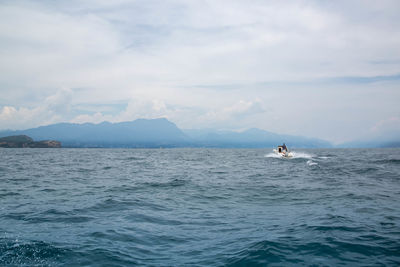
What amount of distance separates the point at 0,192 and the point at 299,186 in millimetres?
24211

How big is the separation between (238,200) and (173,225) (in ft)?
21.6

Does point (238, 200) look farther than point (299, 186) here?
No

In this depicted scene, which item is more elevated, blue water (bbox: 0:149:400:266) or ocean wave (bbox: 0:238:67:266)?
ocean wave (bbox: 0:238:67:266)

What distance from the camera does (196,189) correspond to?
21.7 m

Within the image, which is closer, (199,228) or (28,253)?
(28,253)

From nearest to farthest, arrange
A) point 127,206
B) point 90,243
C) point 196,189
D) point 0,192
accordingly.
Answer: point 90,243 → point 127,206 → point 0,192 → point 196,189

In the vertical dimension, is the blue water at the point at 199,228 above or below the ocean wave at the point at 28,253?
below

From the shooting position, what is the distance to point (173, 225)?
12.2 metres

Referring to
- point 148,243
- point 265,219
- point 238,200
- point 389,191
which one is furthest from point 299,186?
point 148,243

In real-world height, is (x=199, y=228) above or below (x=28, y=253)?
below

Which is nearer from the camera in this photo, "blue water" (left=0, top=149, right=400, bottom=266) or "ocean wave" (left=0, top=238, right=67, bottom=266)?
"ocean wave" (left=0, top=238, right=67, bottom=266)

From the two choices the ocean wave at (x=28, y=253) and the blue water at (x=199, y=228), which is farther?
the blue water at (x=199, y=228)

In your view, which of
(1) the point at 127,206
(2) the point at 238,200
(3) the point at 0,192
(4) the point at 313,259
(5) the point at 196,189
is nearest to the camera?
(4) the point at 313,259

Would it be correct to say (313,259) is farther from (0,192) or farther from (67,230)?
(0,192)
